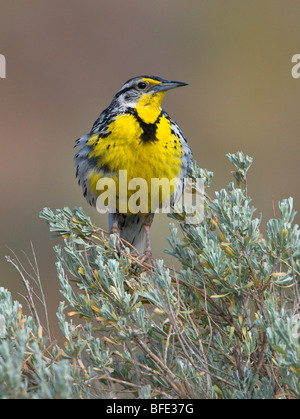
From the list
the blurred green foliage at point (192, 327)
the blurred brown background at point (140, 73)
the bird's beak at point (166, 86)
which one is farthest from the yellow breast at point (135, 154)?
the blurred brown background at point (140, 73)

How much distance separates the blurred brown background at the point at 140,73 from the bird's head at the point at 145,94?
2.96 metres

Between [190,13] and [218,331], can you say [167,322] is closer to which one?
[218,331]

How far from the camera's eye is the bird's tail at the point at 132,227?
2.90 meters

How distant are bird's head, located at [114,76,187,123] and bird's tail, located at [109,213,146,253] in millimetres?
499

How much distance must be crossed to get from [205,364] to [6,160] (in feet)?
18.1

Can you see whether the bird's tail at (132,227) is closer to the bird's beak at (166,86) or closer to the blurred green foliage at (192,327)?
the bird's beak at (166,86)

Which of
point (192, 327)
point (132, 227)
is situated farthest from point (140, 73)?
point (192, 327)

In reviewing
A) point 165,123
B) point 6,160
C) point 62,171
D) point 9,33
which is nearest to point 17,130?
point 6,160

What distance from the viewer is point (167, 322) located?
1735 millimetres

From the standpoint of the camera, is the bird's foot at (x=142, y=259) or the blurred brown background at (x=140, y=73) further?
the blurred brown background at (x=140, y=73)

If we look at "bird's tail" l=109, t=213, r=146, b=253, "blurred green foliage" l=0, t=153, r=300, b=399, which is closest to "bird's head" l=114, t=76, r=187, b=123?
"bird's tail" l=109, t=213, r=146, b=253

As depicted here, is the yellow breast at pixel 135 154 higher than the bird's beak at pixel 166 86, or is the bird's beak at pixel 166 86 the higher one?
the bird's beak at pixel 166 86

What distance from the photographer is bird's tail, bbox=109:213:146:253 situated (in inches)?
114

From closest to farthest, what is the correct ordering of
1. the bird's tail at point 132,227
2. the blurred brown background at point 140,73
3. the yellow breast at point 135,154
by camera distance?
1. the yellow breast at point 135,154
2. the bird's tail at point 132,227
3. the blurred brown background at point 140,73
